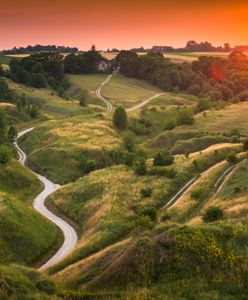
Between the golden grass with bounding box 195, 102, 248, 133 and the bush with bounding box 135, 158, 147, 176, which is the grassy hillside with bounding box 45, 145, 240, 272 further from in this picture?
the golden grass with bounding box 195, 102, 248, 133

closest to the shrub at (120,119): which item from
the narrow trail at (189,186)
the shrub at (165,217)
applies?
the narrow trail at (189,186)

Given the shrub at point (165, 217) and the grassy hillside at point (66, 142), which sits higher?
the shrub at point (165, 217)

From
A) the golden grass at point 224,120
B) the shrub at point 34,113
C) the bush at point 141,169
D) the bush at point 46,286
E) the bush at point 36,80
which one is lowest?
the shrub at point 34,113

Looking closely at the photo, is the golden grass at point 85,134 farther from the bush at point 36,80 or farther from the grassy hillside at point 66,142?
the bush at point 36,80

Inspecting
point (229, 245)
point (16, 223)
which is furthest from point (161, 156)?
point (229, 245)

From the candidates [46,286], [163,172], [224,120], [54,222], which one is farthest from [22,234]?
[224,120]

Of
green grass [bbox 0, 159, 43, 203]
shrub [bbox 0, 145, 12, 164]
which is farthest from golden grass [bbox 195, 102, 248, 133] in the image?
shrub [bbox 0, 145, 12, 164]

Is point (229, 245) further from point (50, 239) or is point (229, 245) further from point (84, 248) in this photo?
point (50, 239)

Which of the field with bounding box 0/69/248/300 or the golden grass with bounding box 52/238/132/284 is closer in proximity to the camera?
the field with bounding box 0/69/248/300
